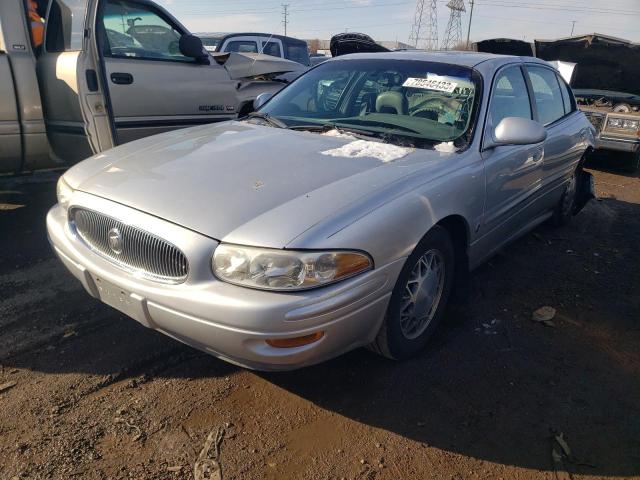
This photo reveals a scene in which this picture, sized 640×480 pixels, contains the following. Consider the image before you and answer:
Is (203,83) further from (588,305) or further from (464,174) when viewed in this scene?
(588,305)

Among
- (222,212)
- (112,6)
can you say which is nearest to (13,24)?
(112,6)

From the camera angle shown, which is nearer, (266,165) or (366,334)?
(366,334)

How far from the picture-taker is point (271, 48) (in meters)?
10.3

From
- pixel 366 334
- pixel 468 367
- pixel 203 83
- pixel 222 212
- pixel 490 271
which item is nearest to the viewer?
pixel 222 212

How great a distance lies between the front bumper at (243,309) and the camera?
2.04 meters

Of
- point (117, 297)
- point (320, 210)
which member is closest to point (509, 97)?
point (320, 210)

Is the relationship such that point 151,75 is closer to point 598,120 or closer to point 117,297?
point 117,297

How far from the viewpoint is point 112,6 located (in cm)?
476

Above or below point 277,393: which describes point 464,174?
above

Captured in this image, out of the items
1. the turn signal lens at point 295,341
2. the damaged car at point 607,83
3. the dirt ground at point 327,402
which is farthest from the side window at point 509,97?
the damaged car at point 607,83

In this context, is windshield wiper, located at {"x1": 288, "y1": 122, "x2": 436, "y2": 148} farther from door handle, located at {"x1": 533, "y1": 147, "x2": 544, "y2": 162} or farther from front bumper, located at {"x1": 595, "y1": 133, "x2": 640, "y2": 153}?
front bumper, located at {"x1": 595, "y1": 133, "x2": 640, "y2": 153}

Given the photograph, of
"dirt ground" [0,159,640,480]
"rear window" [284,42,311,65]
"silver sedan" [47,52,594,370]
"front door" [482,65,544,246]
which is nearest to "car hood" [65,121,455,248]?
"silver sedan" [47,52,594,370]

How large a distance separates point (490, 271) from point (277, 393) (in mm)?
2270

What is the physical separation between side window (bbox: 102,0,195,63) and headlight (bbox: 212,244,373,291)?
3495mm
